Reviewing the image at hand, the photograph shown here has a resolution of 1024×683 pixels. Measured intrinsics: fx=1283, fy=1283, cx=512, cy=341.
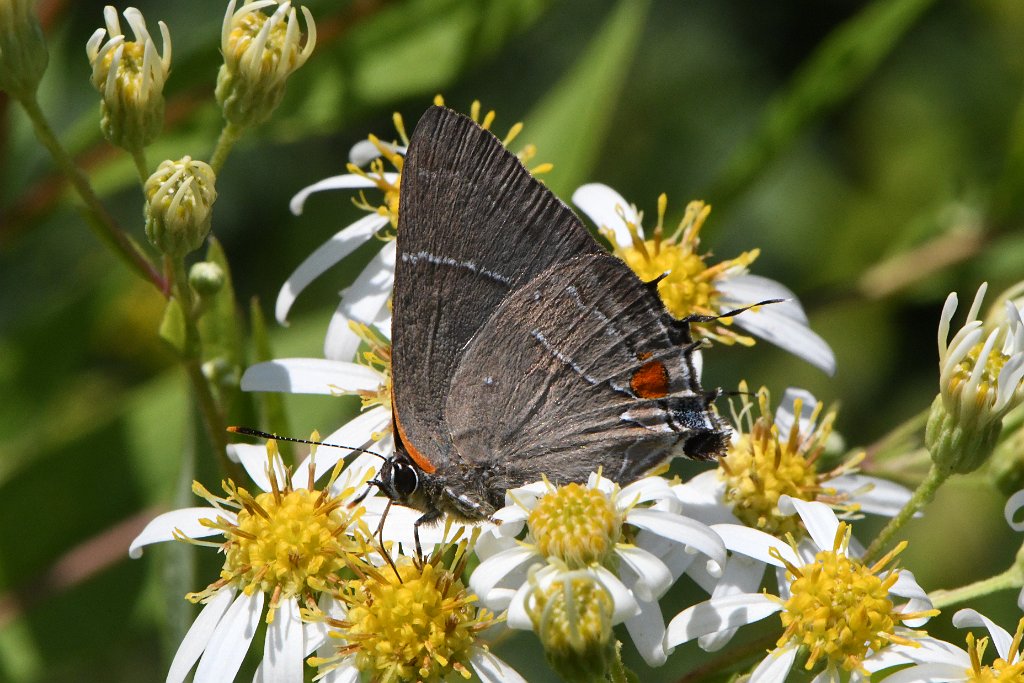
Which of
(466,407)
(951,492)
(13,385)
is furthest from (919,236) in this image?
(13,385)

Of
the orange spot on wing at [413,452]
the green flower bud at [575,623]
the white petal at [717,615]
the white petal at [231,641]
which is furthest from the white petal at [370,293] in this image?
the white petal at [717,615]

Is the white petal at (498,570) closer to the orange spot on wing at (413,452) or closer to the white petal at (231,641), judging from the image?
the orange spot on wing at (413,452)

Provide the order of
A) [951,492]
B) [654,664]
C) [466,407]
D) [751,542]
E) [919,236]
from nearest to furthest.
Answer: [654,664]
[751,542]
[466,407]
[919,236]
[951,492]

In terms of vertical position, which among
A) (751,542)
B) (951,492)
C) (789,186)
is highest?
(789,186)

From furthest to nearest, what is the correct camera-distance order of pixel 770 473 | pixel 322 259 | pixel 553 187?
pixel 553 187, pixel 322 259, pixel 770 473

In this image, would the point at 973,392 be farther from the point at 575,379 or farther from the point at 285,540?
the point at 285,540

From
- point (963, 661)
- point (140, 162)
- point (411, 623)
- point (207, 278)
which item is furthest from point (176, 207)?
point (963, 661)

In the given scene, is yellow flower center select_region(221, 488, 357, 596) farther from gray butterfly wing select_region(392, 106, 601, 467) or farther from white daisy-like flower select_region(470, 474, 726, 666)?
white daisy-like flower select_region(470, 474, 726, 666)

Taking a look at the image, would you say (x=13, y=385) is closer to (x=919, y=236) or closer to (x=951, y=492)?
(x=919, y=236)
